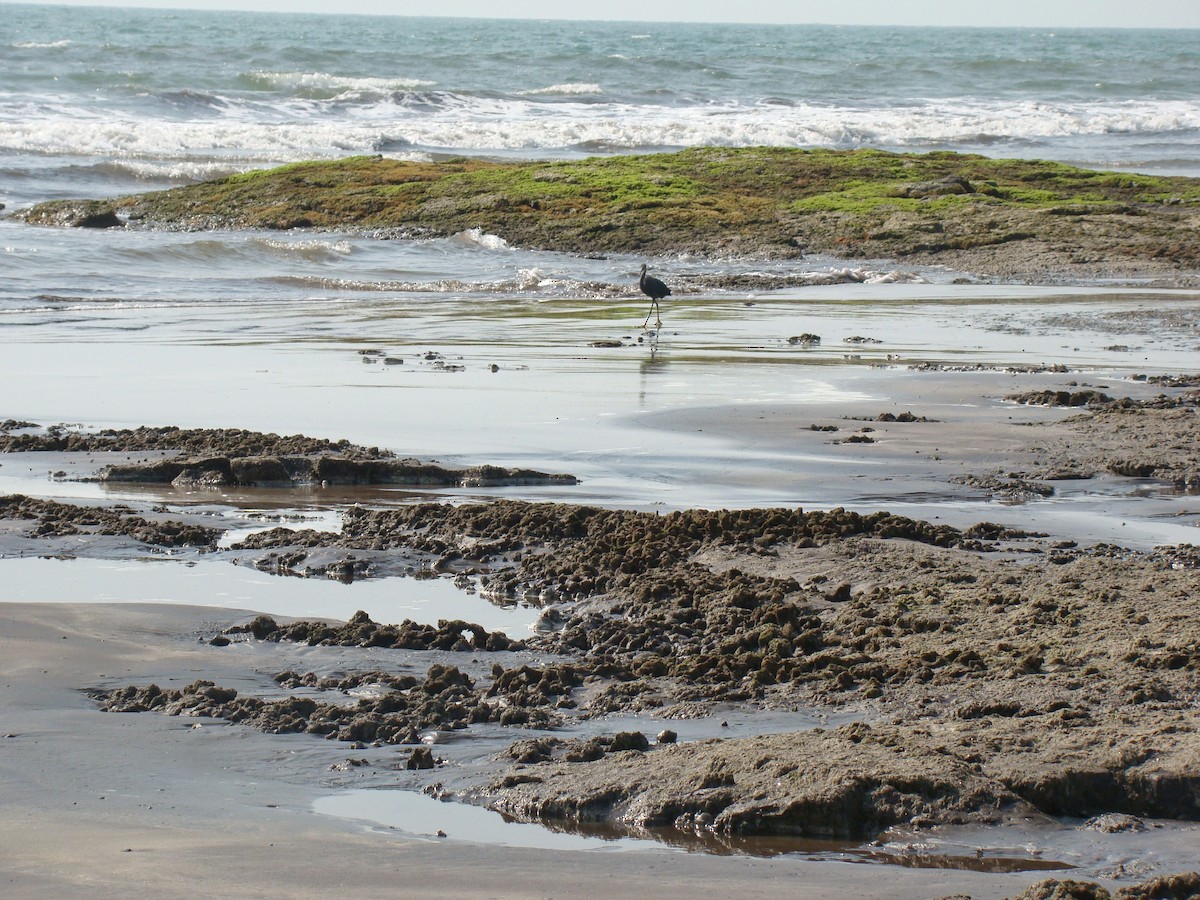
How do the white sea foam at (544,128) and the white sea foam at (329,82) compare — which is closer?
the white sea foam at (544,128)

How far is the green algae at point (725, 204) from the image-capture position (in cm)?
2106

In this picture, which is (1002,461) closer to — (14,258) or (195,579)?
(195,579)

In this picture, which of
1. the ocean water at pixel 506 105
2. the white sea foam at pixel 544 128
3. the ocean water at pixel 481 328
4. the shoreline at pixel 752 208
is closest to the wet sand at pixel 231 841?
the ocean water at pixel 481 328

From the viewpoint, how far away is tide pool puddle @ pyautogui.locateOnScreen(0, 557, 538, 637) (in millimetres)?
6078

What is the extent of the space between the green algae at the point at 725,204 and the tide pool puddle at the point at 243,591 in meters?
14.9

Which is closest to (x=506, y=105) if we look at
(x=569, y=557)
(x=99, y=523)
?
(x=99, y=523)

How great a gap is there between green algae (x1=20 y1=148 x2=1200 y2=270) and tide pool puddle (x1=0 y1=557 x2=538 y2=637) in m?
14.9

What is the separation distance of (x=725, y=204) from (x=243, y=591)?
17790 mm

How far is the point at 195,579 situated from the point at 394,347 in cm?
686

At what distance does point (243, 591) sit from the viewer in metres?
6.34

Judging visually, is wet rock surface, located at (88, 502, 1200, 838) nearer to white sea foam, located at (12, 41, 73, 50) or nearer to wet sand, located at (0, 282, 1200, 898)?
wet sand, located at (0, 282, 1200, 898)

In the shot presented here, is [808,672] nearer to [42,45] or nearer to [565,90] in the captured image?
[565,90]

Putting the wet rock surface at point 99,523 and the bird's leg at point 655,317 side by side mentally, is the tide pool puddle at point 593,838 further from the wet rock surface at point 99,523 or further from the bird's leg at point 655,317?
the bird's leg at point 655,317

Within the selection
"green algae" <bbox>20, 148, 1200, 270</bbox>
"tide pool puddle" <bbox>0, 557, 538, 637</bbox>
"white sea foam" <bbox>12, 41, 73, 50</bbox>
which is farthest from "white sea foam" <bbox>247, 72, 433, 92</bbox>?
"tide pool puddle" <bbox>0, 557, 538, 637</bbox>
